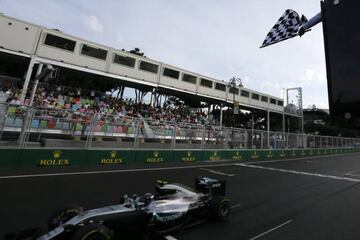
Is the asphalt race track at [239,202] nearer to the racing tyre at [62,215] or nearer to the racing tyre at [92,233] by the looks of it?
the racing tyre at [62,215]

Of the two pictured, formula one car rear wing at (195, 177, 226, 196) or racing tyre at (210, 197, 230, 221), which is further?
formula one car rear wing at (195, 177, 226, 196)

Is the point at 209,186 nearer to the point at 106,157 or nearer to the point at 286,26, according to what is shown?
the point at 286,26

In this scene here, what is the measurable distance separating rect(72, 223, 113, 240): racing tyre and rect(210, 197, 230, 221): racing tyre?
2153 millimetres

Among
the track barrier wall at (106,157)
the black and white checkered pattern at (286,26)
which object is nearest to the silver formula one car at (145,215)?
the black and white checkered pattern at (286,26)

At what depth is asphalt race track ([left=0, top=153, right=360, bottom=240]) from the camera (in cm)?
427

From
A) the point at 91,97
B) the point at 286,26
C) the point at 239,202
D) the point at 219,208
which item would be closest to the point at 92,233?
the point at 219,208

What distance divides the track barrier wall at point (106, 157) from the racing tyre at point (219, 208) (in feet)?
22.2

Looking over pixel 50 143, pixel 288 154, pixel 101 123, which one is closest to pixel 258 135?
pixel 288 154

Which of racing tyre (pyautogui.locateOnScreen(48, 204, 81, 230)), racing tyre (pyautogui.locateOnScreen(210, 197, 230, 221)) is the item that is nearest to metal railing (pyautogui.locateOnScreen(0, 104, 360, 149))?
racing tyre (pyautogui.locateOnScreen(48, 204, 81, 230))

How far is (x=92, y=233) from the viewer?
2.79 meters

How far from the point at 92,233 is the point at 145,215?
91cm

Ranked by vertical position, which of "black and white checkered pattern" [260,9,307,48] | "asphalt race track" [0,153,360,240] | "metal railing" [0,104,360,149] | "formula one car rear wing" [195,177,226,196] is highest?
"black and white checkered pattern" [260,9,307,48]

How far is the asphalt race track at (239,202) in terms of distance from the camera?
427cm

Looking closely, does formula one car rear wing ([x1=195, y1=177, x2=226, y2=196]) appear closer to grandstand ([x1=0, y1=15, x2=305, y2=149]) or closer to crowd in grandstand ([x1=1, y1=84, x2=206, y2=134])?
grandstand ([x1=0, y1=15, x2=305, y2=149])
